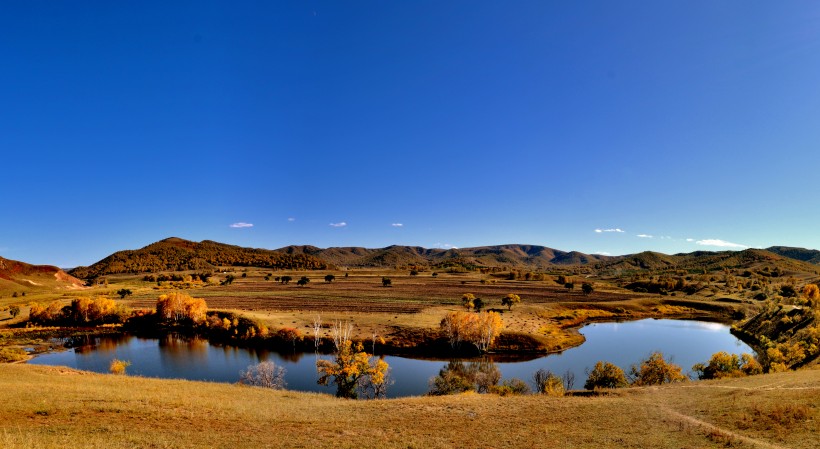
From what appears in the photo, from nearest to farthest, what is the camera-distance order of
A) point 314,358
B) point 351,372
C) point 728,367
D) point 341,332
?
point 351,372 < point 728,367 < point 314,358 < point 341,332

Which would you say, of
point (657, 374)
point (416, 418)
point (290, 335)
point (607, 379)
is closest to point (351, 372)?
point (416, 418)

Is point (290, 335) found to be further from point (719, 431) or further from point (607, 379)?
point (719, 431)

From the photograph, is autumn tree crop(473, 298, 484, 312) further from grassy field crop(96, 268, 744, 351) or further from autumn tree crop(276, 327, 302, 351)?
autumn tree crop(276, 327, 302, 351)

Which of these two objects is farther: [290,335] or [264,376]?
[290,335]

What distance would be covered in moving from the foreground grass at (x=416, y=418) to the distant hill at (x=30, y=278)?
181m

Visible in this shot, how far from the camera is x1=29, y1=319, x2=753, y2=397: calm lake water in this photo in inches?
2564

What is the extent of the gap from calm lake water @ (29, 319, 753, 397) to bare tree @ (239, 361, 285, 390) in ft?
5.68

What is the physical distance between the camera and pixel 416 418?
2584 cm

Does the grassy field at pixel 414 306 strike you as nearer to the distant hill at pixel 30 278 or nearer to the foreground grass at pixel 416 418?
the distant hill at pixel 30 278

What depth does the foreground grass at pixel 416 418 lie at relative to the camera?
20.0m

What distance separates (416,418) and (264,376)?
4326 cm

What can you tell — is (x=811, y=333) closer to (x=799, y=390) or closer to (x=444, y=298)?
(x=799, y=390)

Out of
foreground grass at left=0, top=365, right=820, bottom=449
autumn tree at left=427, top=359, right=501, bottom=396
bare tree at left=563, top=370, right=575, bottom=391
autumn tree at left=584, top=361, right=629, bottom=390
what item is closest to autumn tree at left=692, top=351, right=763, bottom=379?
autumn tree at left=584, top=361, right=629, bottom=390

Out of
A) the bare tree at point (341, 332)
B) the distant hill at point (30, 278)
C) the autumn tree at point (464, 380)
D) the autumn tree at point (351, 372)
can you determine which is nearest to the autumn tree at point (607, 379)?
the autumn tree at point (464, 380)
